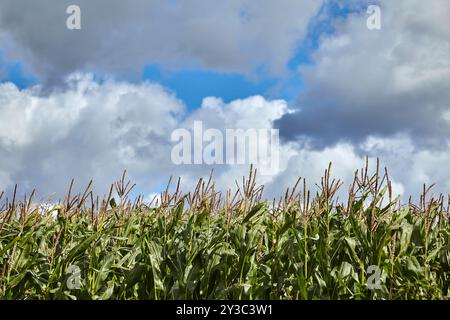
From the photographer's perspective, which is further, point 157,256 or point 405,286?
point 157,256

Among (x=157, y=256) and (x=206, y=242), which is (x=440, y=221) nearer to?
(x=206, y=242)

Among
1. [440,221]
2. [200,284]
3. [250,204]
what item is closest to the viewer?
[200,284]

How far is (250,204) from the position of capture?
8.33 meters

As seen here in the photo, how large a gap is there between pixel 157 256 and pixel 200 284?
0.69 metres
